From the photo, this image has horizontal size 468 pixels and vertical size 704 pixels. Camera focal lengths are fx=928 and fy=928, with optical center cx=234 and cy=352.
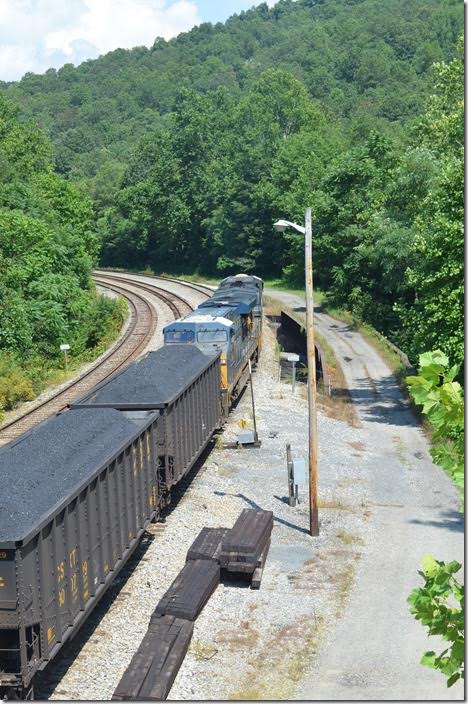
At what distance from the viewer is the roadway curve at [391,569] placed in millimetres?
14203

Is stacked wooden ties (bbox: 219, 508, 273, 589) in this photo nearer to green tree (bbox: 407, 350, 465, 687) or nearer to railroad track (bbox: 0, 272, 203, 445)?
railroad track (bbox: 0, 272, 203, 445)

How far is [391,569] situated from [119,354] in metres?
23.0

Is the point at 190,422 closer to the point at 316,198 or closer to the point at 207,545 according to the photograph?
the point at 207,545

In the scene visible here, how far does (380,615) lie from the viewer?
1666 cm

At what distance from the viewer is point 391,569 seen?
1872 centimetres

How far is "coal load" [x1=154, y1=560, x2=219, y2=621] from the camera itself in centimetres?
1563

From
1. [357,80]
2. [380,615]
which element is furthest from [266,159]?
[357,80]

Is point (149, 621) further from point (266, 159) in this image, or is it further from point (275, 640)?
point (266, 159)

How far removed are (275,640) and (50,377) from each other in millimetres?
23208

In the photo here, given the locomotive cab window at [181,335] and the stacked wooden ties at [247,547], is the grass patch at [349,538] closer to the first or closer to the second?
the stacked wooden ties at [247,547]

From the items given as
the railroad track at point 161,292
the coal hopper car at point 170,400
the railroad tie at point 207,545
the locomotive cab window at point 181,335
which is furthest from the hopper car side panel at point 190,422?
the railroad track at point 161,292

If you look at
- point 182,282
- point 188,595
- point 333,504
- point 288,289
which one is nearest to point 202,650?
point 188,595

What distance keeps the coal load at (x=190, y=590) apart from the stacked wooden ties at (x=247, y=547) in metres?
0.37

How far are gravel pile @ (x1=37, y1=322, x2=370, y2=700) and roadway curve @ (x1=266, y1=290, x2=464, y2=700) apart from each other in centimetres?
35
